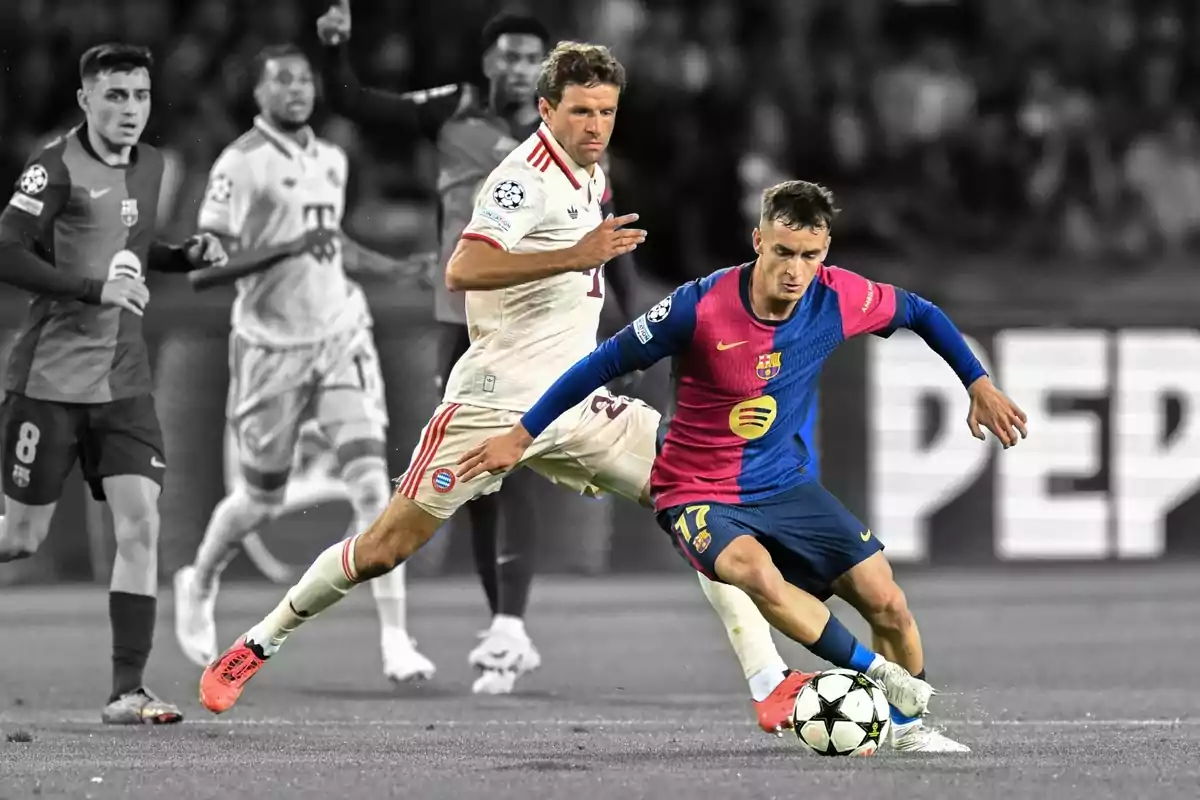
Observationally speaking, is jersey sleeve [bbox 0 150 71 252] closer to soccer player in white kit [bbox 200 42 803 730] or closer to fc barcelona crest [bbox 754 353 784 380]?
soccer player in white kit [bbox 200 42 803 730]

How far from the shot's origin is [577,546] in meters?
13.1

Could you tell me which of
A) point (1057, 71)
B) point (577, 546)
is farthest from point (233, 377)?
point (1057, 71)

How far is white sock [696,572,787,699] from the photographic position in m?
6.85

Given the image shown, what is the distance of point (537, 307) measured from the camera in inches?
285

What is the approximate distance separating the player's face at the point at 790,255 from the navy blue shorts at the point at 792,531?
2.15 ft

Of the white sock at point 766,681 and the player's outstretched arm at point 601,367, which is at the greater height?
the player's outstretched arm at point 601,367

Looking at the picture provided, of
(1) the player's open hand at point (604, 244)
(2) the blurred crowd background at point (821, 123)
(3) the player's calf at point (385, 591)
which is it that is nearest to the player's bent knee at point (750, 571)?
(1) the player's open hand at point (604, 244)

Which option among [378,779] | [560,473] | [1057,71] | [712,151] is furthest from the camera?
[1057,71]

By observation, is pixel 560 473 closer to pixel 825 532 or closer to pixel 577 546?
pixel 825 532

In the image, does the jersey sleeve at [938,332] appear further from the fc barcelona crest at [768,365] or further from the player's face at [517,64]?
the player's face at [517,64]

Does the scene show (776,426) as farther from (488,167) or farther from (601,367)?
(488,167)

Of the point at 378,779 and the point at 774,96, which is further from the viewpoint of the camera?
the point at 774,96

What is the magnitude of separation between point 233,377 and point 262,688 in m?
1.48

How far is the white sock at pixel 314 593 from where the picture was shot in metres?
7.27
